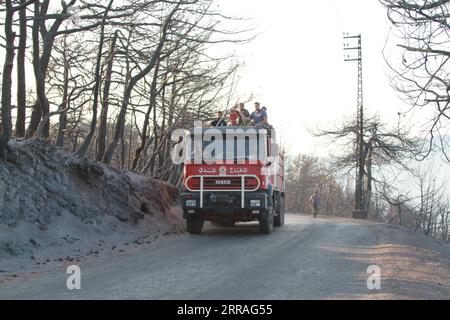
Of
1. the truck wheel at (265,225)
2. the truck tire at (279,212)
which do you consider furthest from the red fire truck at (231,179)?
the truck tire at (279,212)

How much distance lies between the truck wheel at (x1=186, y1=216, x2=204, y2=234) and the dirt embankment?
1003mm

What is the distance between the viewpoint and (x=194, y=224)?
1728 cm

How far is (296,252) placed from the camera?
13.0 metres

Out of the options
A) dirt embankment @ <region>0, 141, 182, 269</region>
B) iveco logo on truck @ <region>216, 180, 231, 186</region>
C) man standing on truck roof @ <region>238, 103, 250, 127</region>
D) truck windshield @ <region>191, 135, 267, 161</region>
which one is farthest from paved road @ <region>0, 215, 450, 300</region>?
man standing on truck roof @ <region>238, 103, 250, 127</region>

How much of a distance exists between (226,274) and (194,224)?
752 cm

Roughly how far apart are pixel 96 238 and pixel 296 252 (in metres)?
5.12

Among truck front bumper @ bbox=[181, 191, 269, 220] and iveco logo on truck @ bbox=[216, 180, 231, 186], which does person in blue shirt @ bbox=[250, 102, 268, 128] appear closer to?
iveco logo on truck @ bbox=[216, 180, 231, 186]

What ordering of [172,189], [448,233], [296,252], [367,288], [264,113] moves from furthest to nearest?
[448,233] → [172,189] → [264,113] → [296,252] → [367,288]

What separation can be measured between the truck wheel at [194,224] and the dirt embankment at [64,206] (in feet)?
3.29

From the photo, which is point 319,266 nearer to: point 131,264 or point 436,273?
point 436,273

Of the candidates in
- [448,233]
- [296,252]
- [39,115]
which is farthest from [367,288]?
[448,233]

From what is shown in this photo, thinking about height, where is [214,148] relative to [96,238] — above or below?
above

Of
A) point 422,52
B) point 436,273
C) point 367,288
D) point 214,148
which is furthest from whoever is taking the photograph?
point 214,148

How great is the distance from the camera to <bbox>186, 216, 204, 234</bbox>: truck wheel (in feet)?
56.2
